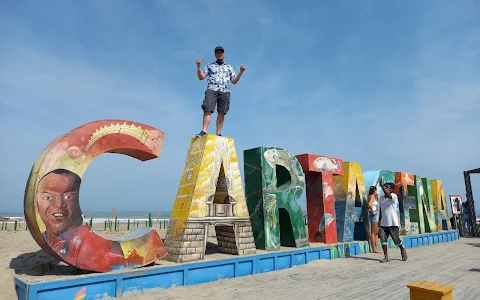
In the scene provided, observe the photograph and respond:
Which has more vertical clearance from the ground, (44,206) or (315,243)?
(44,206)

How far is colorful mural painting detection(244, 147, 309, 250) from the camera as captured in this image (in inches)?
371

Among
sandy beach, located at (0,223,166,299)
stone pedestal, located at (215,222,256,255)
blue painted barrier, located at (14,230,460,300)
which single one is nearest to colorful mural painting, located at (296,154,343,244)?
blue painted barrier, located at (14,230,460,300)

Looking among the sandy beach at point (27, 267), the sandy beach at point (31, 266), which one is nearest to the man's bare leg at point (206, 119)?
the sandy beach at point (31, 266)

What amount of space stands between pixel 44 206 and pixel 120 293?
6.79 ft

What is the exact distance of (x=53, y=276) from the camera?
5.99 meters

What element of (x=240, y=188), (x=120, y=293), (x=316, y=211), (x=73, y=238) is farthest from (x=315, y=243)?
(x=73, y=238)

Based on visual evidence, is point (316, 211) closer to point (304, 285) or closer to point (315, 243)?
point (315, 243)

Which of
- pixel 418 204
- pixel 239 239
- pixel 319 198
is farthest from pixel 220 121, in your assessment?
pixel 418 204

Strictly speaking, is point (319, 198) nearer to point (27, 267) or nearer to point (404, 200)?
point (404, 200)

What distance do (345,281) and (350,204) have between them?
515 centimetres

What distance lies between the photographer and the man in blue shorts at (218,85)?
346 inches

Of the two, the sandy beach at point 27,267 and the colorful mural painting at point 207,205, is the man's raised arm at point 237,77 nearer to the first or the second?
the colorful mural painting at point 207,205

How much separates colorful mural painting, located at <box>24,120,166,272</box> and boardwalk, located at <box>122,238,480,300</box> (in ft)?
3.14

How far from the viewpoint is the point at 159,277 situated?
6.45 m
